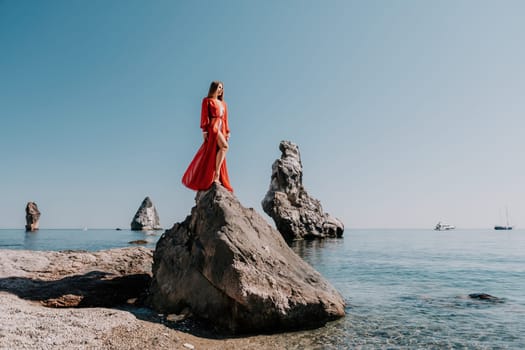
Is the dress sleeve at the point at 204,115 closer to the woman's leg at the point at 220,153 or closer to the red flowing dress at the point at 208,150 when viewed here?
the red flowing dress at the point at 208,150

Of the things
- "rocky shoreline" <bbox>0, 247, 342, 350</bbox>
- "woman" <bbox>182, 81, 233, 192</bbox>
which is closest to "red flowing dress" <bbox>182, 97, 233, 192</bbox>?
"woman" <bbox>182, 81, 233, 192</bbox>

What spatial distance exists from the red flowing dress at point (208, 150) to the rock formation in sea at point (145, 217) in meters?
125

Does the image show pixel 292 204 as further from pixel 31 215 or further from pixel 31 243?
pixel 31 215

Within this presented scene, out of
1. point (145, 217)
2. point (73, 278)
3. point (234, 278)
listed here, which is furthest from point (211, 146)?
point (145, 217)

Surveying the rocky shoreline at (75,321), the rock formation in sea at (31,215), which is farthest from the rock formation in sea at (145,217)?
the rocky shoreline at (75,321)

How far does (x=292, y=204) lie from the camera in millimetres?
56438

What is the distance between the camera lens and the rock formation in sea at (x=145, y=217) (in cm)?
12525

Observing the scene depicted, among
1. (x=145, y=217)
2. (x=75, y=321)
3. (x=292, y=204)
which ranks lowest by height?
(x=145, y=217)

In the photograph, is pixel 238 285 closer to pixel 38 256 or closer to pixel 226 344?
pixel 226 344

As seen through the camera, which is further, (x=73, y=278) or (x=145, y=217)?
(x=145, y=217)

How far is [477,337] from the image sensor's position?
7.51 meters

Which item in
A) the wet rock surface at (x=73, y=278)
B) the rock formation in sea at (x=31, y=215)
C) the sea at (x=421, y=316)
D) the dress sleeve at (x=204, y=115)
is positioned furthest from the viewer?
the rock formation in sea at (x=31, y=215)

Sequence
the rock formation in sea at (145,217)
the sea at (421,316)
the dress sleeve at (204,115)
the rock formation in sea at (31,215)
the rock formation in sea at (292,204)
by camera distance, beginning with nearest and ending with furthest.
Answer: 1. the sea at (421,316)
2. the dress sleeve at (204,115)
3. the rock formation in sea at (292,204)
4. the rock formation in sea at (31,215)
5. the rock formation in sea at (145,217)

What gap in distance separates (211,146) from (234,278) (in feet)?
12.9
